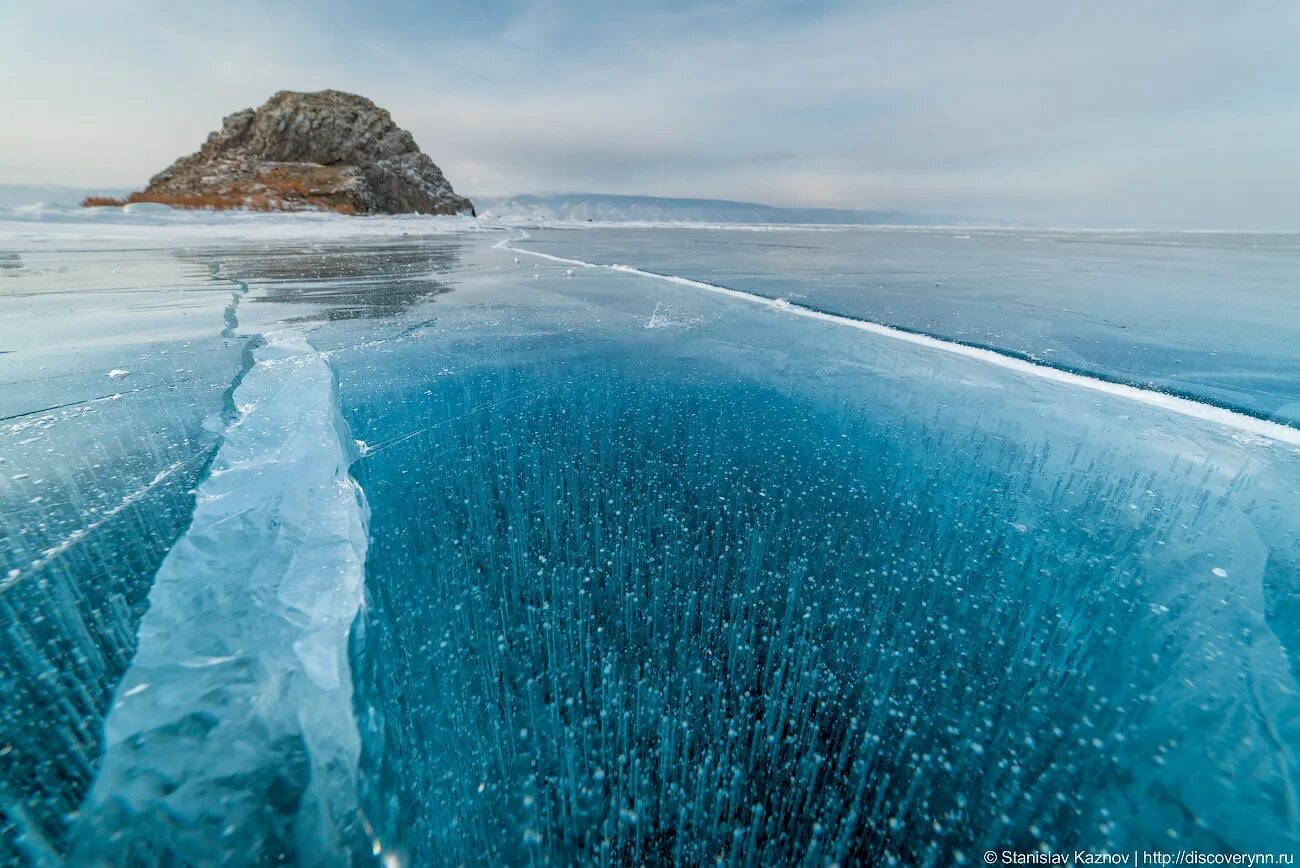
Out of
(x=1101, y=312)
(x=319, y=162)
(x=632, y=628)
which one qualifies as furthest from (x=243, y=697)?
(x=319, y=162)

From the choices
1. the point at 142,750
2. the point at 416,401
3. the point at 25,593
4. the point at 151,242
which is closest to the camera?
the point at 142,750

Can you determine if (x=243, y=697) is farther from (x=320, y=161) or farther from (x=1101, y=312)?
(x=320, y=161)

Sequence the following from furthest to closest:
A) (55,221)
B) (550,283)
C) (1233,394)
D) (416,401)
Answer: (55,221) → (550,283) → (1233,394) → (416,401)

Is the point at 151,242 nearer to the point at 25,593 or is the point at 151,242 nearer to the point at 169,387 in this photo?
the point at 169,387

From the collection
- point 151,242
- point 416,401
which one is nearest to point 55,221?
point 151,242

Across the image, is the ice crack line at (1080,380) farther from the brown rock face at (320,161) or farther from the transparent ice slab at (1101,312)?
the brown rock face at (320,161)

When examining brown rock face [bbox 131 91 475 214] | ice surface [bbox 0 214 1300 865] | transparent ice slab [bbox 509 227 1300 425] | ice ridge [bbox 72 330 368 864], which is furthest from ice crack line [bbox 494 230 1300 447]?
brown rock face [bbox 131 91 475 214]
